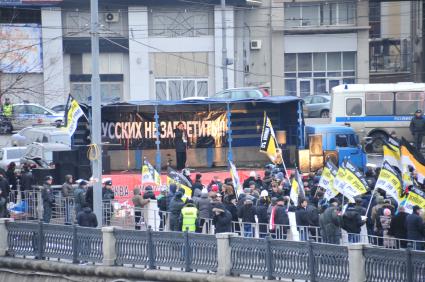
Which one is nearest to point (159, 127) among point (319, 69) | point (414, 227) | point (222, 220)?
point (222, 220)

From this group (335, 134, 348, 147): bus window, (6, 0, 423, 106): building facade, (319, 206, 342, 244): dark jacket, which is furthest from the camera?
(6, 0, 423, 106): building facade

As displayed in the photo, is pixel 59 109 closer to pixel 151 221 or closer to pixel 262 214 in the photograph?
pixel 151 221

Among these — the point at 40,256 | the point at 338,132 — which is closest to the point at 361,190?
the point at 40,256

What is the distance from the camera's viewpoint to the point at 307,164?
128 feet

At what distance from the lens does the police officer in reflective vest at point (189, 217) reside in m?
25.4

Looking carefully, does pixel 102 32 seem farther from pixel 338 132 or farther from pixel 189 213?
pixel 189 213

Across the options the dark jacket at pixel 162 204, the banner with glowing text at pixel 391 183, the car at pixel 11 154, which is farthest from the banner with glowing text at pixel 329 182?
the car at pixel 11 154

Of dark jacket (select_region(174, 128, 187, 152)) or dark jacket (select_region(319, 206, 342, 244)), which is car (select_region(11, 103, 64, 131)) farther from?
dark jacket (select_region(319, 206, 342, 244))

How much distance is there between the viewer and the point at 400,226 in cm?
2238

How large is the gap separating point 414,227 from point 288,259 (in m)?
2.25

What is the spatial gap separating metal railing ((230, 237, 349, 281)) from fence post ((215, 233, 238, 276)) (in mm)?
65

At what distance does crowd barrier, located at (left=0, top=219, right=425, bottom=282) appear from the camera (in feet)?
69.1

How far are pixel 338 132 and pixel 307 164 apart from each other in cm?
286

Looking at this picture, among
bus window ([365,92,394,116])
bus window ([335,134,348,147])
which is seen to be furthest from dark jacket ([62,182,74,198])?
bus window ([365,92,394,116])
